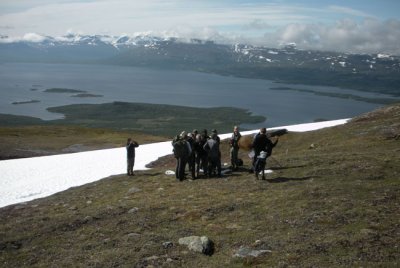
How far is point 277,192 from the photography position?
20172 millimetres

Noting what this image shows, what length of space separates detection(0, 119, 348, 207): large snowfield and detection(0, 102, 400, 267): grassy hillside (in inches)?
157

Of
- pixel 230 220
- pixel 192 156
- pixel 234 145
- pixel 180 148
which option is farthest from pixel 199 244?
pixel 234 145

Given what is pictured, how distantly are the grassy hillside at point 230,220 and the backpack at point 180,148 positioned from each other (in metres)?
1.92

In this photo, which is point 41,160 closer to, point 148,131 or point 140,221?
point 140,221

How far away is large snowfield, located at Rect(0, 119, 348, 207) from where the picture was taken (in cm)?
2995

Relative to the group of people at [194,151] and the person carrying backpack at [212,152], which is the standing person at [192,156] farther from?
the person carrying backpack at [212,152]

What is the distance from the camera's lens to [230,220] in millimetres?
17172

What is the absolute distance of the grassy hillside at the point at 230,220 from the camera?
13.7 metres

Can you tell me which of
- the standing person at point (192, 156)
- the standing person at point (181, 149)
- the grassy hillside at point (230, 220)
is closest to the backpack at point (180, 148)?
the standing person at point (181, 149)

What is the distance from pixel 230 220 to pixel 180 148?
9.21 m

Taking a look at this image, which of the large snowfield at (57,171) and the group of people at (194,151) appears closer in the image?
the group of people at (194,151)

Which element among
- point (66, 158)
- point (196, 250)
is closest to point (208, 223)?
point (196, 250)

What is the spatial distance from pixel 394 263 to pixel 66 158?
38.8 meters

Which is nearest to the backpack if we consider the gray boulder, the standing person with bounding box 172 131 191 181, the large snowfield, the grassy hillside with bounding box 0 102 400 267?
the standing person with bounding box 172 131 191 181
